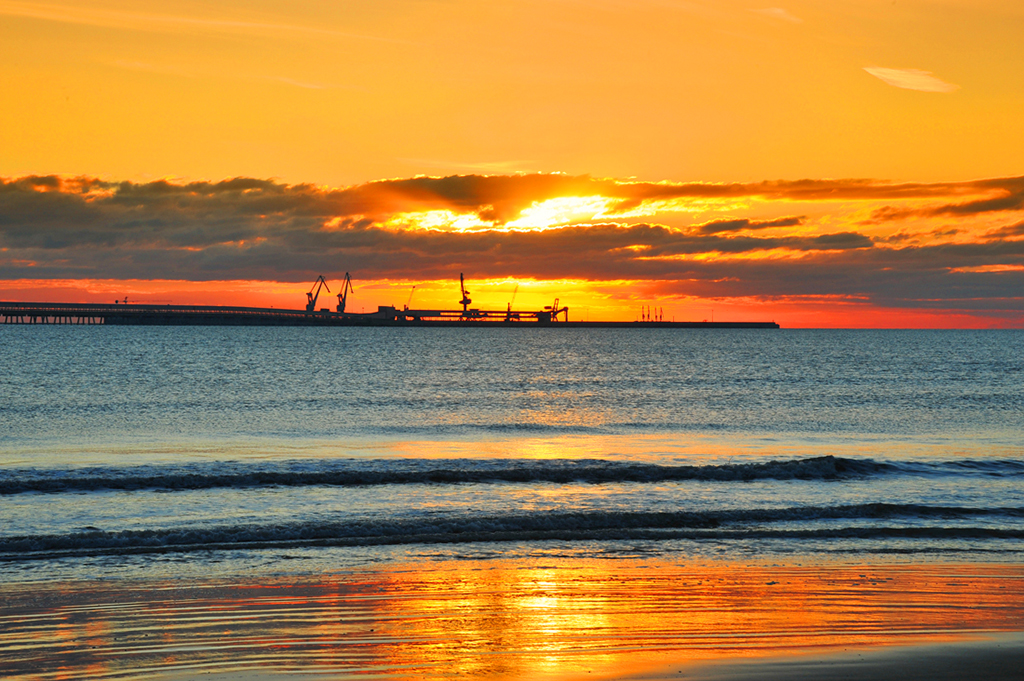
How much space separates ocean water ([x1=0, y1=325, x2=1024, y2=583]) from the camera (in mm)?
12844

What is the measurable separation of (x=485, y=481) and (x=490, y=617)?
35.1ft

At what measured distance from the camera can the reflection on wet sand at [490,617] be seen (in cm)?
796

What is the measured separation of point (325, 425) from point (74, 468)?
42.3 feet

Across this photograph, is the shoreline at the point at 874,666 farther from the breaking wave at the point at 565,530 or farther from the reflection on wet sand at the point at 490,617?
the breaking wave at the point at 565,530

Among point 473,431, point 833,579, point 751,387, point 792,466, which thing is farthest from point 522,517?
point 751,387

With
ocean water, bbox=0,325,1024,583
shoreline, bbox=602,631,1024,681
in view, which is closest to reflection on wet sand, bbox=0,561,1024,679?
shoreline, bbox=602,631,1024,681

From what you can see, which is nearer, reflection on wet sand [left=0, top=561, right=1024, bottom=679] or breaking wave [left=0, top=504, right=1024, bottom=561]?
reflection on wet sand [left=0, top=561, right=1024, bottom=679]

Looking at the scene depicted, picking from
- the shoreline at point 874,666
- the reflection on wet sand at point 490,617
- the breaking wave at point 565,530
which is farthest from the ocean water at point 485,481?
the shoreline at point 874,666

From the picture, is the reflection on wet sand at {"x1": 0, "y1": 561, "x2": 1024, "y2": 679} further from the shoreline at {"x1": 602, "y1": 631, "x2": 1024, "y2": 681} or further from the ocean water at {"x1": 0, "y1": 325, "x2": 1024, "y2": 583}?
the ocean water at {"x1": 0, "y1": 325, "x2": 1024, "y2": 583}

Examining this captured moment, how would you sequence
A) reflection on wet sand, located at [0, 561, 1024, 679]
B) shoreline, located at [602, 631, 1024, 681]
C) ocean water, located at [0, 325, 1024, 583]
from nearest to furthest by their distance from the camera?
shoreline, located at [602, 631, 1024, 681]
reflection on wet sand, located at [0, 561, 1024, 679]
ocean water, located at [0, 325, 1024, 583]

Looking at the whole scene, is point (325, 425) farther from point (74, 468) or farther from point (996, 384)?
point (996, 384)

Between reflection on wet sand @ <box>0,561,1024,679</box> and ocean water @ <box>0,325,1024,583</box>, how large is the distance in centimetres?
100

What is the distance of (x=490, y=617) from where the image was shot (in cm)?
932

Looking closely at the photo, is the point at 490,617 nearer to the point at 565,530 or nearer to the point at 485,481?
the point at 565,530
